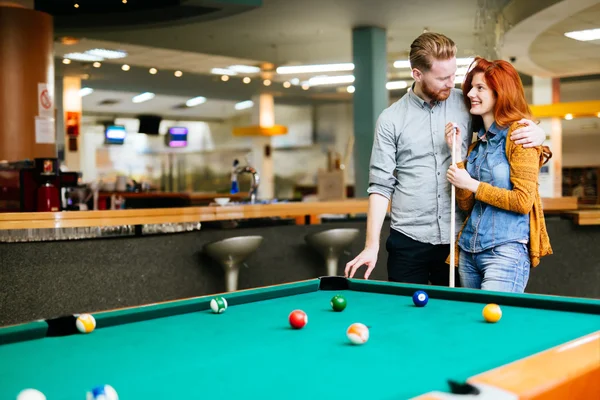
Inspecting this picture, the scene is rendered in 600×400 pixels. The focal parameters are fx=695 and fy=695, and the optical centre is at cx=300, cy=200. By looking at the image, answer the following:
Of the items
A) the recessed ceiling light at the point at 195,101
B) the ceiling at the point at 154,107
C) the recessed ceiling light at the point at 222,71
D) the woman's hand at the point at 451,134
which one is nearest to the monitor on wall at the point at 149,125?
the ceiling at the point at 154,107

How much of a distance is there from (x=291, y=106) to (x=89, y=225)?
1627 centimetres

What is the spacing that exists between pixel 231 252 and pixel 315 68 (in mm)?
8499

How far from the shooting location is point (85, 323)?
191 cm

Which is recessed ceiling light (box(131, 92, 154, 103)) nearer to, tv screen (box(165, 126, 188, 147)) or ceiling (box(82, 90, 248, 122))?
ceiling (box(82, 90, 248, 122))

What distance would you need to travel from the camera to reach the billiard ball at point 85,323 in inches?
75.0

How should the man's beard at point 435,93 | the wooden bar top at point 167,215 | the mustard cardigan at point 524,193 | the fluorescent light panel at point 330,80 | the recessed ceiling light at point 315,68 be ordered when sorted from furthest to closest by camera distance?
the fluorescent light panel at point 330,80 < the recessed ceiling light at point 315,68 < the wooden bar top at point 167,215 < the man's beard at point 435,93 < the mustard cardigan at point 524,193

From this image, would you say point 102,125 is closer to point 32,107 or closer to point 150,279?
point 32,107

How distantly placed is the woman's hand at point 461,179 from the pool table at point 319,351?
451mm

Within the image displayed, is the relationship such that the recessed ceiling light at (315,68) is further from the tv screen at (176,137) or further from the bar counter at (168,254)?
the bar counter at (168,254)

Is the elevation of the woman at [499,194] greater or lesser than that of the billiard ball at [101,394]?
greater

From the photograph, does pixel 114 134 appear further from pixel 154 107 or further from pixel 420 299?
pixel 420 299

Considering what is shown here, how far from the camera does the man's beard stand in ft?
9.34

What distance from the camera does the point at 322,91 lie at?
640 inches

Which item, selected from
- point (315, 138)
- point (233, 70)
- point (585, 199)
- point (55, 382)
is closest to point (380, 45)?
point (233, 70)
